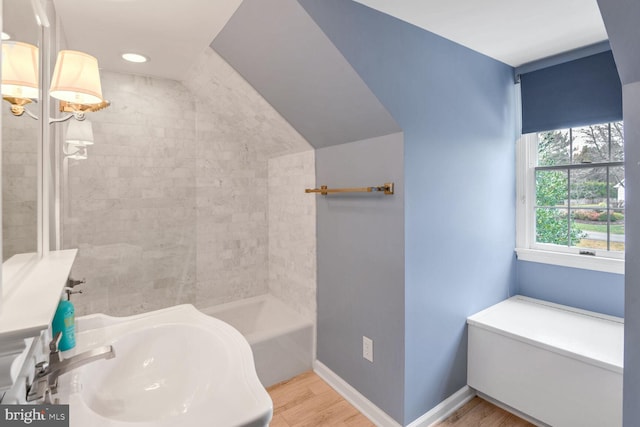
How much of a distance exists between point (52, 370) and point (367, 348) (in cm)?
161

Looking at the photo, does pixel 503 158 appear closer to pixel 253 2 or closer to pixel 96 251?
pixel 253 2

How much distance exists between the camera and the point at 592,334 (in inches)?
73.5

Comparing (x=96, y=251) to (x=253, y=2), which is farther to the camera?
(x=96, y=251)

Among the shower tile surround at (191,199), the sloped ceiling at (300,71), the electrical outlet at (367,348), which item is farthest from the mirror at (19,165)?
the electrical outlet at (367,348)

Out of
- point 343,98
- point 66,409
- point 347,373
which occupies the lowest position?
point 347,373

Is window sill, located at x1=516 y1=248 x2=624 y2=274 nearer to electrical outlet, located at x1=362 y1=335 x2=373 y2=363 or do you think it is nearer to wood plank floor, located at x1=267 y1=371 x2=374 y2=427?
electrical outlet, located at x1=362 y1=335 x2=373 y2=363

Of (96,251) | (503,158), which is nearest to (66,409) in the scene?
(96,251)

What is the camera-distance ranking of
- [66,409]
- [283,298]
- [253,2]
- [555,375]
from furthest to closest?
[283,298] < [555,375] < [253,2] < [66,409]

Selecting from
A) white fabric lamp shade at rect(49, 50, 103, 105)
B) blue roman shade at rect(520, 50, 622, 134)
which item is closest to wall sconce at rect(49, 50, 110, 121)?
white fabric lamp shade at rect(49, 50, 103, 105)

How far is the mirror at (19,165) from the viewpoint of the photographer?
0.74m

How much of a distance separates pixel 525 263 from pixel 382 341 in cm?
137

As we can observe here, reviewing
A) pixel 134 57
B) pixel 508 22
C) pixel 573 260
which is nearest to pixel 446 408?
pixel 573 260

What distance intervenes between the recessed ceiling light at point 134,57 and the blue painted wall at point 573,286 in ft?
10.3

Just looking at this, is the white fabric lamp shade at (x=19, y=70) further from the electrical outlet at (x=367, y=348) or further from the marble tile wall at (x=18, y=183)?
the electrical outlet at (x=367, y=348)
